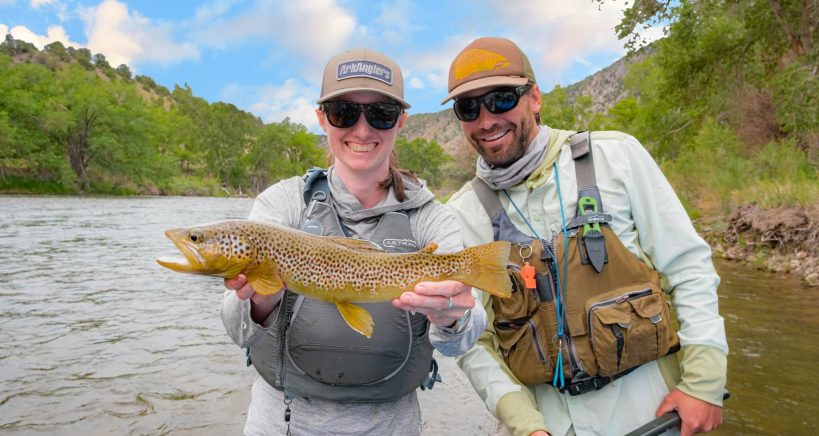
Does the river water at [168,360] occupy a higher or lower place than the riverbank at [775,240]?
lower

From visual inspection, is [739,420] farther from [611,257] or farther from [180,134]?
[180,134]

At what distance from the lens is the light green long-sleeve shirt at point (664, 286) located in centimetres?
279

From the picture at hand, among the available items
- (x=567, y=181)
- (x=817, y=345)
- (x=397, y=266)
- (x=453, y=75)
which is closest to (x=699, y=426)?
(x=567, y=181)

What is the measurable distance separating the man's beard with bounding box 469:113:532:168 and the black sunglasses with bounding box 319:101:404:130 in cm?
77

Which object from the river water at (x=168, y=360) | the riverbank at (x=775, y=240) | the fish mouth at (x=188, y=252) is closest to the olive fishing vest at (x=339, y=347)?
the fish mouth at (x=188, y=252)

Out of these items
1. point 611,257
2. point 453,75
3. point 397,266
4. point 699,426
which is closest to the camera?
point 397,266

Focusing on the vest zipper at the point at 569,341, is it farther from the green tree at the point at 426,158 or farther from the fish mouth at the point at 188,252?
the green tree at the point at 426,158

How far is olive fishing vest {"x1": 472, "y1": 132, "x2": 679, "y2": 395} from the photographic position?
2828mm

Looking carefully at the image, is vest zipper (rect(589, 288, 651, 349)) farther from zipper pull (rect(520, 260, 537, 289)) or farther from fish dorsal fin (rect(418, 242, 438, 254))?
fish dorsal fin (rect(418, 242, 438, 254))

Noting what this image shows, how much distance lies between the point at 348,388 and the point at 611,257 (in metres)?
1.53

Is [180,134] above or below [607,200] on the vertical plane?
above

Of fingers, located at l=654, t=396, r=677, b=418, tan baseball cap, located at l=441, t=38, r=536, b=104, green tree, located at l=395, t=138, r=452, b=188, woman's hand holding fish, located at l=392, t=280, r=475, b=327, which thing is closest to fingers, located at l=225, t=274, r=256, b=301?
woman's hand holding fish, located at l=392, t=280, r=475, b=327

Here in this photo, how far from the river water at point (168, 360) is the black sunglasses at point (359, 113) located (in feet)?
12.1

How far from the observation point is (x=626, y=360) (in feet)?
9.25
